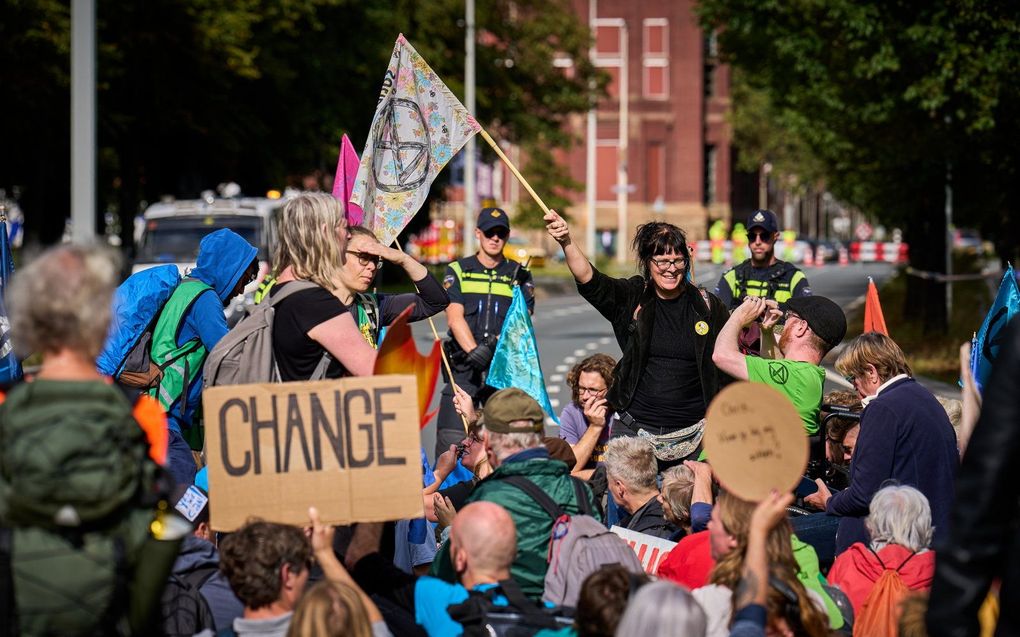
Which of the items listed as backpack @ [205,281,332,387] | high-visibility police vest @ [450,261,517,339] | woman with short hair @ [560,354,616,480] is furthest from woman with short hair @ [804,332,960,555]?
high-visibility police vest @ [450,261,517,339]

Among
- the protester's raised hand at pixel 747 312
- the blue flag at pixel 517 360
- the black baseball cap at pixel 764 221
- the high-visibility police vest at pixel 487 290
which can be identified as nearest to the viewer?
the protester's raised hand at pixel 747 312

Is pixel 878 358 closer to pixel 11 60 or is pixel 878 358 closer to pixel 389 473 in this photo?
pixel 389 473

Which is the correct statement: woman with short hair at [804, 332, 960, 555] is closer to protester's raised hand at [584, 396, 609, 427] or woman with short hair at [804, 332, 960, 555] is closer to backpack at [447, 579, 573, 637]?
protester's raised hand at [584, 396, 609, 427]

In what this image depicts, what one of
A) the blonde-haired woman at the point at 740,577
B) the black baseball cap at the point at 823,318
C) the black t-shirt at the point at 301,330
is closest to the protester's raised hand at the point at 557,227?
the black baseball cap at the point at 823,318

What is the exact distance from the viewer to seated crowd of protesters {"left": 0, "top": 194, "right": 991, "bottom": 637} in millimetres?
3801

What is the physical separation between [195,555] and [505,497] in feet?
3.85

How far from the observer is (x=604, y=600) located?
443cm

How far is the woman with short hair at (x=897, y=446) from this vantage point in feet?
20.3

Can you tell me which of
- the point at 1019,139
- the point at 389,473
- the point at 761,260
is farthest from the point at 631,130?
the point at 389,473

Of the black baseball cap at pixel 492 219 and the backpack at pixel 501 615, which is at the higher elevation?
the black baseball cap at pixel 492 219

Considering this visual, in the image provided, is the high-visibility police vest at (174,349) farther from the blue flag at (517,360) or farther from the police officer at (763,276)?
the police officer at (763,276)

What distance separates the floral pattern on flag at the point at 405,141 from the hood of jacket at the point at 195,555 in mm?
2507

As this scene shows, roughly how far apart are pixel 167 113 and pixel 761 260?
25057 millimetres

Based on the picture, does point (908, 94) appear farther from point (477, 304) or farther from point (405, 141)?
point (405, 141)
